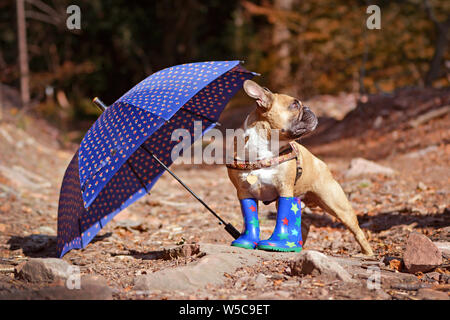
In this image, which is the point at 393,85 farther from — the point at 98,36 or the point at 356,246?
the point at 356,246

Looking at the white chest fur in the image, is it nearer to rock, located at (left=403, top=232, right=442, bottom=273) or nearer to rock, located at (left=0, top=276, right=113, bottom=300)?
rock, located at (left=403, top=232, right=442, bottom=273)

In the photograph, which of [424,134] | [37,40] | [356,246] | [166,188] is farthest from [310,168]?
[37,40]

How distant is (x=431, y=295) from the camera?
2779 mm

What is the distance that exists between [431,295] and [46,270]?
7.71 ft

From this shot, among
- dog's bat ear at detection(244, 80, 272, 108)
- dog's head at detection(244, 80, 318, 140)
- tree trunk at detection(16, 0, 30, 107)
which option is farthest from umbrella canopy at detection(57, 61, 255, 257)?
tree trunk at detection(16, 0, 30, 107)

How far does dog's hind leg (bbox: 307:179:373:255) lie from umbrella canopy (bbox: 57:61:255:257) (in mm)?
1060

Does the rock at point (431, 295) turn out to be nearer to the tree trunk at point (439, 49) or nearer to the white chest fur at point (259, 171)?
the white chest fur at point (259, 171)

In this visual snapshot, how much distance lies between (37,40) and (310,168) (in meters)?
19.7

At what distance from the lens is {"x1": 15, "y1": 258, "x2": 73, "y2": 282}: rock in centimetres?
327

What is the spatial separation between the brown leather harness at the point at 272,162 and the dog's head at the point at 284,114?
0.37 ft

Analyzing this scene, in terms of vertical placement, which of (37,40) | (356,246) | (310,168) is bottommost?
(356,246)

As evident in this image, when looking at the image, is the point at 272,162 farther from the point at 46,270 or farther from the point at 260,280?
the point at 46,270

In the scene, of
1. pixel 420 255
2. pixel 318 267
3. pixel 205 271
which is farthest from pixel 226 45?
pixel 318 267
